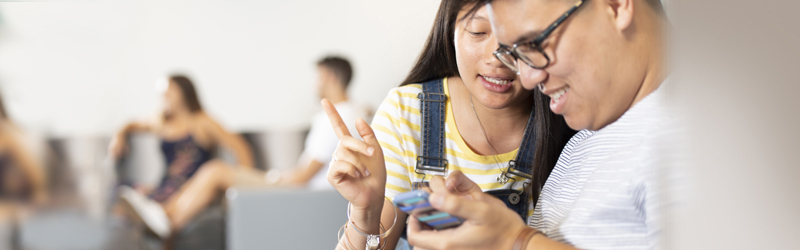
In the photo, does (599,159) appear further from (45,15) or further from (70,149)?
(45,15)

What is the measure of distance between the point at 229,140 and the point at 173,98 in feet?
1.45

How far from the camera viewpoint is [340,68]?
274 cm

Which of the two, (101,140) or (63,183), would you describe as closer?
(63,183)

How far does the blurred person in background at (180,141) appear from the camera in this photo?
9.70 feet

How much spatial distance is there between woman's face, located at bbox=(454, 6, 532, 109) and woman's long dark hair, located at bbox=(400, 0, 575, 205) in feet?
0.10

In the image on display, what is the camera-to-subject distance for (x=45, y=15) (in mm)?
3473

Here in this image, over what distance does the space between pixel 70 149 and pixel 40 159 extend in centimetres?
27

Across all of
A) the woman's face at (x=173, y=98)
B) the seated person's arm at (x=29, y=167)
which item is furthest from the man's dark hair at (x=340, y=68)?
the seated person's arm at (x=29, y=167)

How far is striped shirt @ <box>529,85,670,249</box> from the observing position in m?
0.47

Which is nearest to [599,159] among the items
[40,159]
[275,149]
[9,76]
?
[275,149]

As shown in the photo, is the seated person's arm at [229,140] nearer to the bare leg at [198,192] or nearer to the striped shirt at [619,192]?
the bare leg at [198,192]

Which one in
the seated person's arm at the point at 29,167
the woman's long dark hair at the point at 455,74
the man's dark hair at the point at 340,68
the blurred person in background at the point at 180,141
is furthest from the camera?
the blurred person in background at the point at 180,141

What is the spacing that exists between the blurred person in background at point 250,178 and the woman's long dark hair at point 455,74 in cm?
146

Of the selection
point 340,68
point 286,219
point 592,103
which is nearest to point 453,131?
point 592,103
